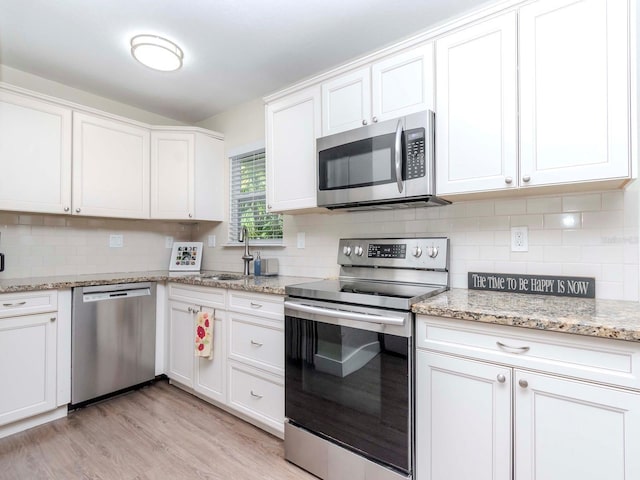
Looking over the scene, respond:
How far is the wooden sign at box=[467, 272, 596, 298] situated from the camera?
159cm

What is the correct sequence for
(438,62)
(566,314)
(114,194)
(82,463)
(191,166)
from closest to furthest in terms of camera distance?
(566,314) → (438,62) → (82,463) → (114,194) → (191,166)

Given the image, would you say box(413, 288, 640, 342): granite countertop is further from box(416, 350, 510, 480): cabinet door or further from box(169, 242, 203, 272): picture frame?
box(169, 242, 203, 272): picture frame

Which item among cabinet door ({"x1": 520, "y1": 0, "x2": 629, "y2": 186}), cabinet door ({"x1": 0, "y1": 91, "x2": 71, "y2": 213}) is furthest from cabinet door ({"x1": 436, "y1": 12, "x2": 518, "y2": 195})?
cabinet door ({"x1": 0, "y1": 91, "x2": 71, "y2": 213})

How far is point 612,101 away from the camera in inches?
51.4

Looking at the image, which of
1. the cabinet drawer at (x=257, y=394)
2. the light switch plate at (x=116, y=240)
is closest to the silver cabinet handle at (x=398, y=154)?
the cabinet drawer at (x=257, y=394)

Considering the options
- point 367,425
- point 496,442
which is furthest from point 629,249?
point 367,425

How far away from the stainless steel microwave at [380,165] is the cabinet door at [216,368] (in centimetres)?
112

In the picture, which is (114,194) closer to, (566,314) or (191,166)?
(191,166)

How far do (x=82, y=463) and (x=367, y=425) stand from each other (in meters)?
1.56

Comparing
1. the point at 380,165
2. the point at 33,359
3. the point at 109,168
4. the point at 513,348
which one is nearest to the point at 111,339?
the point at 33,359

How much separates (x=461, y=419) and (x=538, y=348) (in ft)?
1.38

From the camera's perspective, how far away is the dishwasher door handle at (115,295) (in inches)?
96.8

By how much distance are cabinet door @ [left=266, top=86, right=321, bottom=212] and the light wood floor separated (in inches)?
58.2

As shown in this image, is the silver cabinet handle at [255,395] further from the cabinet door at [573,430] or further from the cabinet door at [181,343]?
the cabinet door at [573,430]
